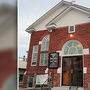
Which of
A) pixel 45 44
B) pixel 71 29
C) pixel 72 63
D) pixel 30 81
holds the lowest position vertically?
pixel 30 81

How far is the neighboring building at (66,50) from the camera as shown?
9.53 meters

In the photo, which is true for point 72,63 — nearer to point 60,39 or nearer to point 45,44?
point 60,39

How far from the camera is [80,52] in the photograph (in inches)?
384

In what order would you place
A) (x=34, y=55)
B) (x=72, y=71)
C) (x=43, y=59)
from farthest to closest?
(x=34, y=55)
(x=43, y=59)
(x=72, y=71)

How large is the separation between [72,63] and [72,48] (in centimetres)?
115

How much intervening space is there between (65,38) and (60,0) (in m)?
4.28

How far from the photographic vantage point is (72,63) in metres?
10.1

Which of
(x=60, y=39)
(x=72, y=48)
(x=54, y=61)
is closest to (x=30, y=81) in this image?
(x=54, y=61)

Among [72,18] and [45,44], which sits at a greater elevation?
[72,18]

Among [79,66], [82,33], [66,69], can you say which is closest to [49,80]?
[66,69]

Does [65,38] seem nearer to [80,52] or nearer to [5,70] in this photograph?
[80,52]

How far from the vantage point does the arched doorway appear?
9.57 metres

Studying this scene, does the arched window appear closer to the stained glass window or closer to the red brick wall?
the red brick wall

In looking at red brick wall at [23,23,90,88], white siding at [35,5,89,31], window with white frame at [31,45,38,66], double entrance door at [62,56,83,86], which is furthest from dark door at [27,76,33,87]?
white siding at [35,5,89,31]
